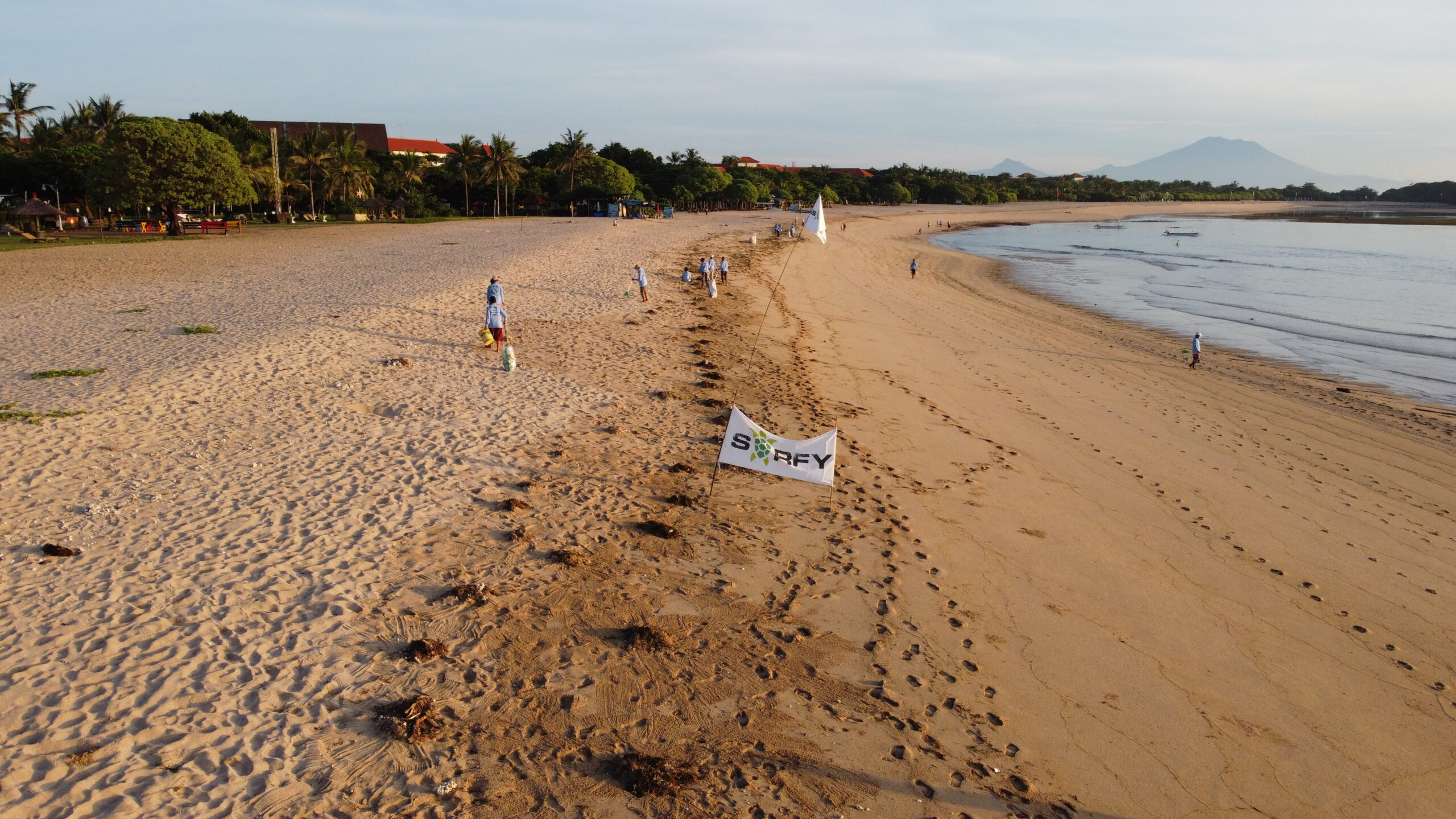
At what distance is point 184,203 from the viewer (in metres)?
38.1

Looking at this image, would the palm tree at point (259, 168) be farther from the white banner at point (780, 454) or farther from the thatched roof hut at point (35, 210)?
the white banner at point (780, 454)

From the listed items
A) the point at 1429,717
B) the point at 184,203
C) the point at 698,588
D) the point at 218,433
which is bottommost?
the point at 1429,717

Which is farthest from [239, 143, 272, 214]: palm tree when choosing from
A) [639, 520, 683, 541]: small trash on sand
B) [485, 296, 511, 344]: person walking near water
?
[639, 520, 683, 541]: small trash on sand

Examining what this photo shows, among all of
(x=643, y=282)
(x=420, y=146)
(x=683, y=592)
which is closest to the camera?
(x=683, y=592)

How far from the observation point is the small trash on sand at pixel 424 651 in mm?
6113

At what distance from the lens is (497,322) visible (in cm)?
1551

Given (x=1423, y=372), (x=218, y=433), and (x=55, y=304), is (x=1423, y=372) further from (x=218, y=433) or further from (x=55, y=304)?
(x=55, y=304)

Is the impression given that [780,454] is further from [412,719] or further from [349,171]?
[349,171]

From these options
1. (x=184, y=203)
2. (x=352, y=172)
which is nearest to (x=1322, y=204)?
(x=352, y=172)

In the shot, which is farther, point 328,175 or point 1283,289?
point 328,175

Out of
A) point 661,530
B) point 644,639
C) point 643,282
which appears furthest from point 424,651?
point 643,282

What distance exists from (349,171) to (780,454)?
62194 mm

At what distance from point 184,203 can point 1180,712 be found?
44.8 metres

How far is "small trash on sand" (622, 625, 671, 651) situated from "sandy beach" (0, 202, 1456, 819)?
3 cm
